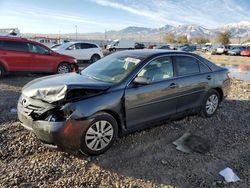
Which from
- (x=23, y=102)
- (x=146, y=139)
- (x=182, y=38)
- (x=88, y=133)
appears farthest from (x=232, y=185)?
(x=182, y=38)

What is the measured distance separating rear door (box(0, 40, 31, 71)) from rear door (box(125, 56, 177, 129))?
7.52 meters

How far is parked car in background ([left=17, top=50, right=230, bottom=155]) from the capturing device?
423cm

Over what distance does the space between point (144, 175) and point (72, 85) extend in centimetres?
172

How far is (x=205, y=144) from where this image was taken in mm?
5207

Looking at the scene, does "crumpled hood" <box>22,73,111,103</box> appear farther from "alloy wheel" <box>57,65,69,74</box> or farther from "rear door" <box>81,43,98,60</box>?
"rear door" <box>81,43,98,60</box>

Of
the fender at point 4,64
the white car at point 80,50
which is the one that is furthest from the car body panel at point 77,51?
the fender at point 4,64

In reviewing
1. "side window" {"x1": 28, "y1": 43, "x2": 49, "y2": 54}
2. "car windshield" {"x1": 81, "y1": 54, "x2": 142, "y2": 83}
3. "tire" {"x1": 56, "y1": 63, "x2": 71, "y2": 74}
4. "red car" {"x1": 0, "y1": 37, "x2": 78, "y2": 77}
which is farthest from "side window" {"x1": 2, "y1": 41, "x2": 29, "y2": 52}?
"car windshield" {"x1": 81, "y1": 54, "x2": 142, "y2": 83}

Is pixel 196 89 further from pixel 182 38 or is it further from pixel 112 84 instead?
pixel 182 38

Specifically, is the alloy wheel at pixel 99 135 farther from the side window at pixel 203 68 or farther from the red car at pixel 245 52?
the red car at pixel 245 52

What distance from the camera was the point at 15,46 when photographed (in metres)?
11.3

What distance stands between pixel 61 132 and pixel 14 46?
8.30 meters

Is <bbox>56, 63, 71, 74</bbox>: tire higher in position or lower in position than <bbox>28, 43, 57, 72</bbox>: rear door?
lower

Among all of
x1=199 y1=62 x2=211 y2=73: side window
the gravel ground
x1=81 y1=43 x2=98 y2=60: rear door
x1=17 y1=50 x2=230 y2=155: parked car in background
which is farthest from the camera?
x1=81 y1=43 x2=98 y2=60: rear door

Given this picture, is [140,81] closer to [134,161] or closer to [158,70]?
[158,70]
